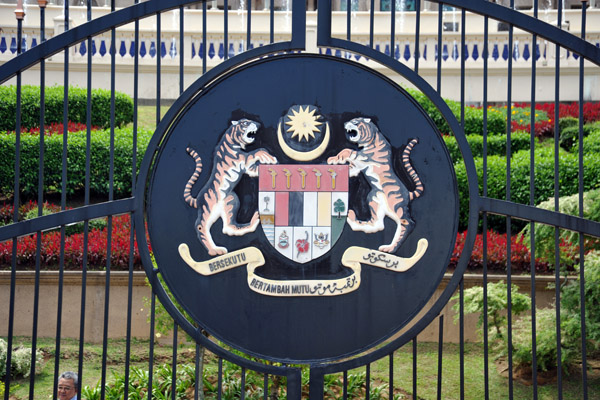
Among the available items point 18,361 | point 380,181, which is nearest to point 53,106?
point 18,361

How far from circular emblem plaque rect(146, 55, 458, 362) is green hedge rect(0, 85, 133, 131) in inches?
352

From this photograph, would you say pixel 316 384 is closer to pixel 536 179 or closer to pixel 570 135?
pixel 536 179

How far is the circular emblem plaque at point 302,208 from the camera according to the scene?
4.23m

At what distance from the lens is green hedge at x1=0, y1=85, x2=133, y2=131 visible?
12.4 meters

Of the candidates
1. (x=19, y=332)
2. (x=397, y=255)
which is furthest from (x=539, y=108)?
(x=397, y=255)

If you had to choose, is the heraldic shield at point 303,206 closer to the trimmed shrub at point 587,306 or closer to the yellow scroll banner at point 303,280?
the yellow scroll banner at point 303,280

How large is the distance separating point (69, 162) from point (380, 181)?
7.64 meters

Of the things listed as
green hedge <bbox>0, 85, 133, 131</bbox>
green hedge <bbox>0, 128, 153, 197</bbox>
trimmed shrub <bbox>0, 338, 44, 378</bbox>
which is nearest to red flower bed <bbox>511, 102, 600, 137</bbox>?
green hedge <bbox>0, 128, 153, 197</bbox>

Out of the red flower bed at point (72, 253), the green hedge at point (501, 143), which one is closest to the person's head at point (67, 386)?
the red flower bed at point (72, 253)

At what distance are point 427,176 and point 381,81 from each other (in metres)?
0.60

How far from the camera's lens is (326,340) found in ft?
14.1

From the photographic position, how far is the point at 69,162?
35.6 feet

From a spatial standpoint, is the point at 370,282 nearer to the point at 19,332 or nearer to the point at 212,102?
the point at 212,102

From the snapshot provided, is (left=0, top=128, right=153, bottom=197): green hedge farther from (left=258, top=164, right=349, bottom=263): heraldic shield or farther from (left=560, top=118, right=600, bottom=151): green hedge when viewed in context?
(left=560, top=118, right=600, bottom=151): green hedge
